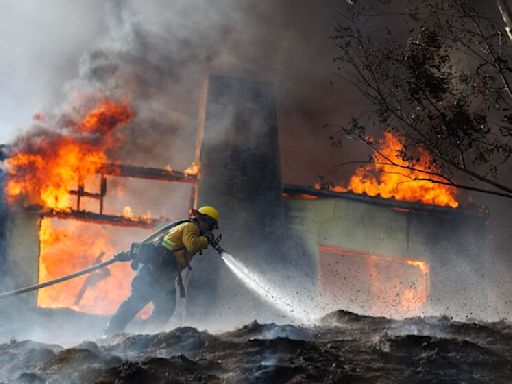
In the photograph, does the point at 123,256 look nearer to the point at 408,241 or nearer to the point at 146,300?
the point at 146,300

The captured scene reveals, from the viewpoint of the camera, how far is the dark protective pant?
29.1ft

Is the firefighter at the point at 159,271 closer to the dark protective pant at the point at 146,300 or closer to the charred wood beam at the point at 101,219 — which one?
the dark protective pant at the point at 146,300

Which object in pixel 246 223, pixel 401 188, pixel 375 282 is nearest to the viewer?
pixel 246 223

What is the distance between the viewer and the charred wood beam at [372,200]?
15.7m

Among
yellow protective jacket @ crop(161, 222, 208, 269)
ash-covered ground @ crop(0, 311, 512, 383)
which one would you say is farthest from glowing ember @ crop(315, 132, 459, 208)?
ash-covered ground @ crop(0, 311, 512, 383)

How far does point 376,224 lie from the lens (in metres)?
16.5

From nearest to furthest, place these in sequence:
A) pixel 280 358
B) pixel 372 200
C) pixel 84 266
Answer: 1. pixel 280 358
2. pixel 372 200
3. pixel 84 266

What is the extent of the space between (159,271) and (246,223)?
6105 millimetres

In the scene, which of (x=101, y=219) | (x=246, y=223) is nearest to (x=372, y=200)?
(x=246, y=223)

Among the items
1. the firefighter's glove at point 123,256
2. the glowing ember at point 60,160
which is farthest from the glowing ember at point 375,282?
the firefighter's glove at point 123,256

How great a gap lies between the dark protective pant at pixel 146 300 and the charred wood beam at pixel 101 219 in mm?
5686

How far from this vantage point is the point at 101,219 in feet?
47.0

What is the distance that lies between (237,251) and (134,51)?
710 cm

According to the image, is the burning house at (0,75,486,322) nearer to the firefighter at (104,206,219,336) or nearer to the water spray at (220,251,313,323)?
the water spray at (220,251,313,323)
